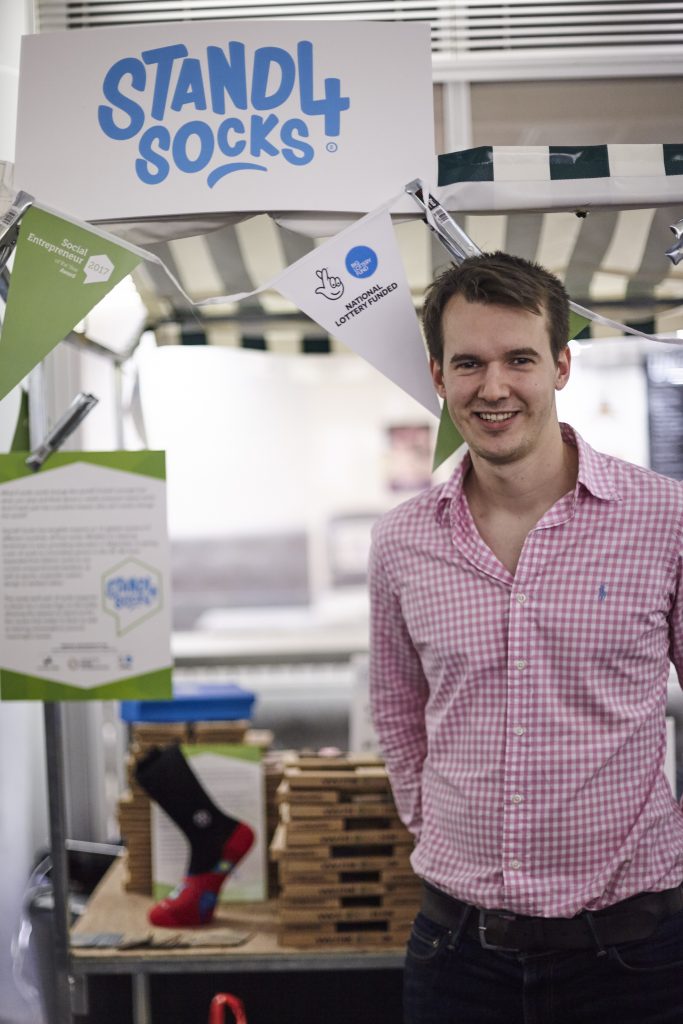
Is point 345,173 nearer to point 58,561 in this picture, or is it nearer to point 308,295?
point 308,295

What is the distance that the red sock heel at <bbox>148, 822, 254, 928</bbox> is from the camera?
260cm

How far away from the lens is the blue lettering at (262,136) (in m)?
1.93

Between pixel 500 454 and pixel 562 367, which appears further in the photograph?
pixel 562 367

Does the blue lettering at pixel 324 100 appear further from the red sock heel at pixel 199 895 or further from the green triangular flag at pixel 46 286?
the red sock heel at pixel 199 895

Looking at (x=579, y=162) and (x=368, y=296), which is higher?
(x=579, y=162)

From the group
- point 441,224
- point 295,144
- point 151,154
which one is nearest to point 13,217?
point 151,154

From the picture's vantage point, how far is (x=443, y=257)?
2.55 meters

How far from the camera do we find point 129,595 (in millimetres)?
2279

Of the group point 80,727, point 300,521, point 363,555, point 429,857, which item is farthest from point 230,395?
point 429,857

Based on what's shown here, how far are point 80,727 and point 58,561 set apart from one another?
1622 millimetres

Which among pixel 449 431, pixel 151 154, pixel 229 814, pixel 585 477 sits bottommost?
pixel 229 814

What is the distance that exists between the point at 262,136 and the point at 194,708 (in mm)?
1660

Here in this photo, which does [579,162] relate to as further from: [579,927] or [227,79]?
[579,927]

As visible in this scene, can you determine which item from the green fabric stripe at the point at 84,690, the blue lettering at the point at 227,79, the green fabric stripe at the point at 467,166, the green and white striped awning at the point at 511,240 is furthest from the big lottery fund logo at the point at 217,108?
the green fabric stripe at the point at 84,690
